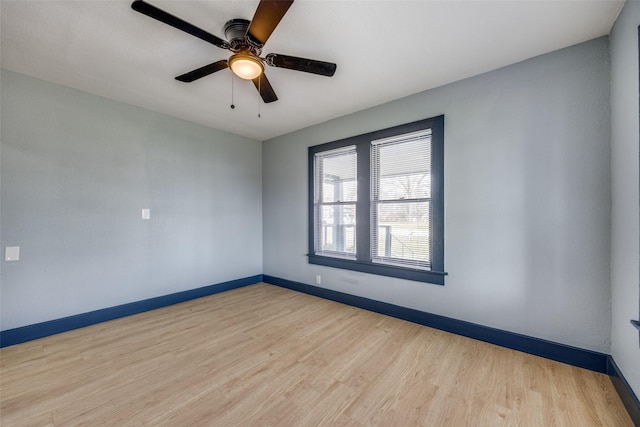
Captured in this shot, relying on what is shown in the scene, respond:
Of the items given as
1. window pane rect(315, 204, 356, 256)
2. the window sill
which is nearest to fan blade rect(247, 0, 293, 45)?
window pane rect(315, 204, 356, 256)

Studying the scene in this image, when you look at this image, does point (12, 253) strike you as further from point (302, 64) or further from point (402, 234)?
point (402, 234)

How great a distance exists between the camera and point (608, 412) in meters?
1.60

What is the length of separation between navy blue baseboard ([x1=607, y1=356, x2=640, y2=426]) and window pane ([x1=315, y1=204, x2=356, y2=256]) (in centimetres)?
243

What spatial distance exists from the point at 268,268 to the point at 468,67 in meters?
4.01

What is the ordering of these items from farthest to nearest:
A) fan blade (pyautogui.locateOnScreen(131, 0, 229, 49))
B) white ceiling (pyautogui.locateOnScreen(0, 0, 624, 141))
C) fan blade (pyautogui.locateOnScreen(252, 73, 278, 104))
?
fan blade (pyautogui.locateOnScreen(252, 73, 278, 104))
white ceiling (pyautogui.locateOnScreen(0, 0, 624, 141))
fan blade (pyautogui.locateOnScreen(131, 0, 229, 49))

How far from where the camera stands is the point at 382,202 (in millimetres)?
3219

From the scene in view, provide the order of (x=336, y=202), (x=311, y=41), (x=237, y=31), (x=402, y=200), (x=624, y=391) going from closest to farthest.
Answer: (x=624, y=391), (x=237, y=31), (x=311, y=41), (x=402, y=200), (x=336, y=202)

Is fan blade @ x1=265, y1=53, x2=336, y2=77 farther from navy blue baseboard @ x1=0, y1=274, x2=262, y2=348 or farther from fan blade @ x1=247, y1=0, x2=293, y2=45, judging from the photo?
navy blue baseboard @ x1=0, y1=274, x2=262, y2=348

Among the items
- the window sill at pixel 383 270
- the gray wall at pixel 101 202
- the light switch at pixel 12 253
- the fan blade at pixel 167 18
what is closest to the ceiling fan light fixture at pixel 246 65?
the fan blade at pixel 167 18

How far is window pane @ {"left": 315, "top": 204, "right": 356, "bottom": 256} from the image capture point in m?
3.56

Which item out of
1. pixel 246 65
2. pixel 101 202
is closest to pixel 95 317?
pixel 101 202

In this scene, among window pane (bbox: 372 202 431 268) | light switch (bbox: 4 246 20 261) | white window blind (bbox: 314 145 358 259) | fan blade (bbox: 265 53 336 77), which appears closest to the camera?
fan blade (bbox: 265 53 336 77)

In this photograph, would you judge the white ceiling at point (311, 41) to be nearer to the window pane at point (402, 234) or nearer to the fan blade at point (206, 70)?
the fan blade at point (206, 70)

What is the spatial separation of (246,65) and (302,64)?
413 mm
